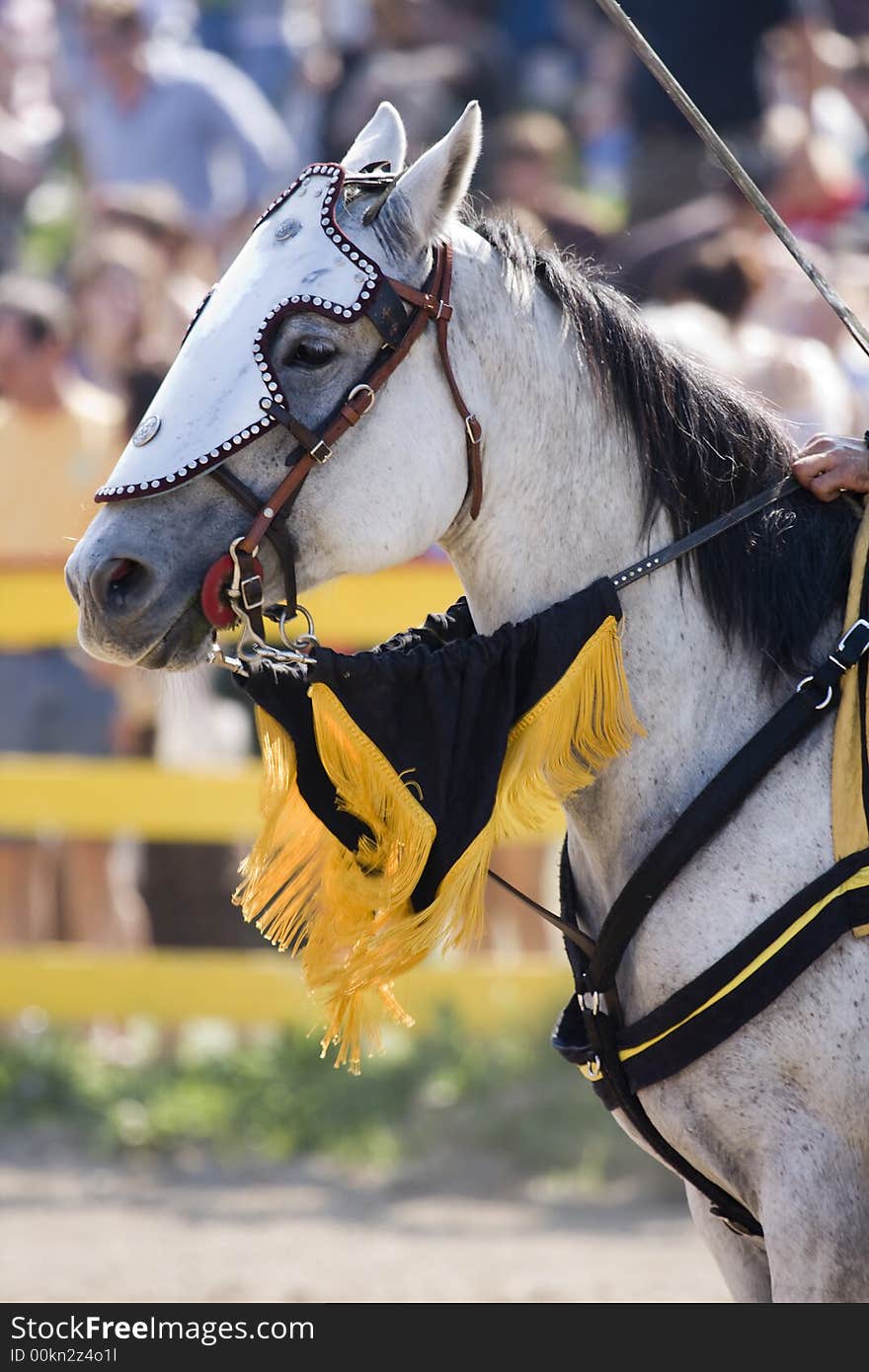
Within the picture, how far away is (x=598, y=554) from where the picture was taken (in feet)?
8.91

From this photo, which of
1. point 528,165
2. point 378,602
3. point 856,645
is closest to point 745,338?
point 378,602

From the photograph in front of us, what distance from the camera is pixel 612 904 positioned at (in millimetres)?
2736

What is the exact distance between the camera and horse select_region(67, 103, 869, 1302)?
253cm

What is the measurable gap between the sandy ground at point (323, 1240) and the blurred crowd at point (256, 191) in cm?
121

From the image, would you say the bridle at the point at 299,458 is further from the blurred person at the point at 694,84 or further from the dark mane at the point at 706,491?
the blurred person at the point at 694,84

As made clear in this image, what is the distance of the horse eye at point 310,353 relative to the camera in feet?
8.32

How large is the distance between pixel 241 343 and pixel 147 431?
185mm

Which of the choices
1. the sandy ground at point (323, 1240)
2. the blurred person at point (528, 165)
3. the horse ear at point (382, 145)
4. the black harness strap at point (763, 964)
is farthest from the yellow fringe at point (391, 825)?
the blurred person at point (528, 165)

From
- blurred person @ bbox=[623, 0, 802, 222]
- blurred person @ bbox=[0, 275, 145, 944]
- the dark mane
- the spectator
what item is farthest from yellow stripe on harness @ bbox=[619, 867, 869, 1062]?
blurred person @ bbox=[623, 0, 802, 222]

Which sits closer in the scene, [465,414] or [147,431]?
[147,431]

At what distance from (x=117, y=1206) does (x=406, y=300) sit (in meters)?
3.72

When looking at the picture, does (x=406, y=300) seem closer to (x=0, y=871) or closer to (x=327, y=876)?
(x=327, y=876)

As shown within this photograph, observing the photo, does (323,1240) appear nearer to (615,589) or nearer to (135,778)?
(135,778)
